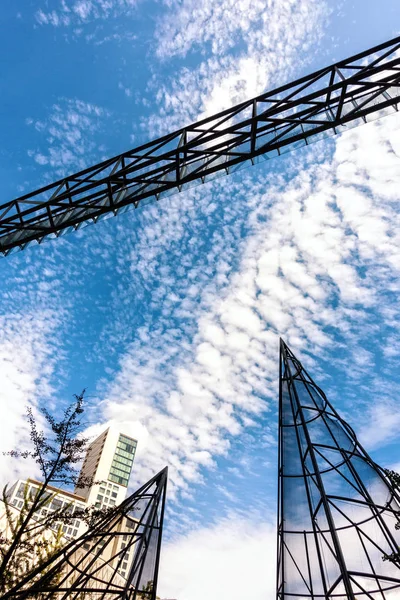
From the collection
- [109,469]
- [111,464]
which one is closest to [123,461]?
[111,464]

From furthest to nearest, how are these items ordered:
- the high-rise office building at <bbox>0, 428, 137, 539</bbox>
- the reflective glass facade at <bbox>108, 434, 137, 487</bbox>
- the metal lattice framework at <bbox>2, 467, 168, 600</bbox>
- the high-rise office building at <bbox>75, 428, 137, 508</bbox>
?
the reflective glass facade at <bbox>108, 434, 137, 487</bbox> → the high-rise office building at <bbox>75, 428, 137, 508</bbox> → the high-rise office building at <bbox>0, 428, 137, 539</bbox> → the metal lattice framework at <bbox>2, 467, 168, 600</bbox>

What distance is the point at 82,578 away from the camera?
41.7 ft

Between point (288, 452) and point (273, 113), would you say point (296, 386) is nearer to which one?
point (288, 452)

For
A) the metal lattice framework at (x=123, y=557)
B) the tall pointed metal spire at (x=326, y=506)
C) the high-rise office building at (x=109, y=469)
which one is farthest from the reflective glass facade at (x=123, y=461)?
the tall pointed metal spire at (x=326, y=506)

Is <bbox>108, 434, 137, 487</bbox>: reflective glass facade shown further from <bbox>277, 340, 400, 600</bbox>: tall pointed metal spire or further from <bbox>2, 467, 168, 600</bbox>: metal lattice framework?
<bbox>277, 340, 400, 600</bbox>: tall pointed metal spire

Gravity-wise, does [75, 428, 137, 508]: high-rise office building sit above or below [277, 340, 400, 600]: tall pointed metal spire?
above

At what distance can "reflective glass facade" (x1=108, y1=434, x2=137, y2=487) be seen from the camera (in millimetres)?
109000

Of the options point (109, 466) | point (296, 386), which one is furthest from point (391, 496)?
point (109, 466)

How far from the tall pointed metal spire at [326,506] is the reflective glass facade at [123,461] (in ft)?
349

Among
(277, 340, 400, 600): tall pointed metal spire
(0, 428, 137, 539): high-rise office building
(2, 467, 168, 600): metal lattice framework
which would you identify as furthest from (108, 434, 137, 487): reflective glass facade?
(277, 340, 400, 600): tall pointed metal spire

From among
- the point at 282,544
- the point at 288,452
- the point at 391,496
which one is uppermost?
the point at 288,452

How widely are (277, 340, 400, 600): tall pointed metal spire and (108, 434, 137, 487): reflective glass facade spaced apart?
10636cm

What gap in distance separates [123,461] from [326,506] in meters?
114

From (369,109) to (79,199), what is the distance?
965 cm
